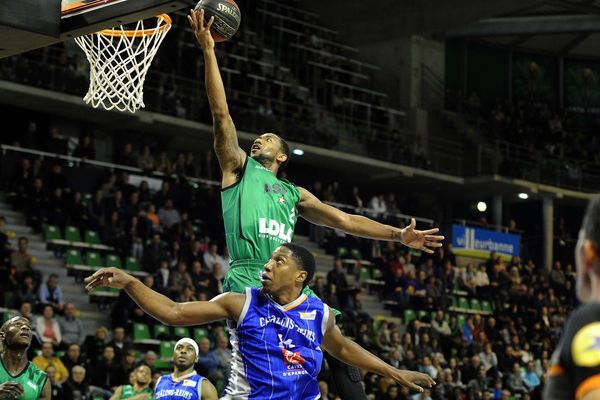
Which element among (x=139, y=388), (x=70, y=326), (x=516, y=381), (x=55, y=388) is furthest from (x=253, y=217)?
(x=516, y=381)

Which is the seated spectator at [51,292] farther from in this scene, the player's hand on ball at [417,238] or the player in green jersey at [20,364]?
the player's hand on ball at [417,238]

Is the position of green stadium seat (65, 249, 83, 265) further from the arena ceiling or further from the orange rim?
the arena ceiling

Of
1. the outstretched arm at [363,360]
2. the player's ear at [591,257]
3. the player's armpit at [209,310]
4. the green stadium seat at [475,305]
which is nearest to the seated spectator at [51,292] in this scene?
the outstretched arm at [363,360]

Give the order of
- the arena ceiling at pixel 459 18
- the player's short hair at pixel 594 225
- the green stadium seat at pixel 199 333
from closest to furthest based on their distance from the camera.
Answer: the player's short hair at pixel 594 225
the green stadium seat at pixel 199 333
the arena ceiling at pixel 459 18

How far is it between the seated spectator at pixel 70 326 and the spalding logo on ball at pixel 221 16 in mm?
9686

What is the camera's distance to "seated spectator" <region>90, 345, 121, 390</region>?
47.8 feet

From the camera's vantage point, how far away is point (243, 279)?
6.61 meters

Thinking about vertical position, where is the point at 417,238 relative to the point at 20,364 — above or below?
above

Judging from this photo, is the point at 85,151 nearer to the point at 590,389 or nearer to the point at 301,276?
the point at 301,276

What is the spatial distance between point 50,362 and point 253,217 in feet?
26.9

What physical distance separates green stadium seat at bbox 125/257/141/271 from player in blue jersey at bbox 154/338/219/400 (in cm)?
888

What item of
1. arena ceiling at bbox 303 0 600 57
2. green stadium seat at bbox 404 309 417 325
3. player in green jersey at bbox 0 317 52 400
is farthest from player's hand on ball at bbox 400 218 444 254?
arena ceiling at bbox 303 0 600 57

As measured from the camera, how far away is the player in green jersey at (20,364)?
8.55 m

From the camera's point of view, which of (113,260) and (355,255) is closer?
(113,260)
